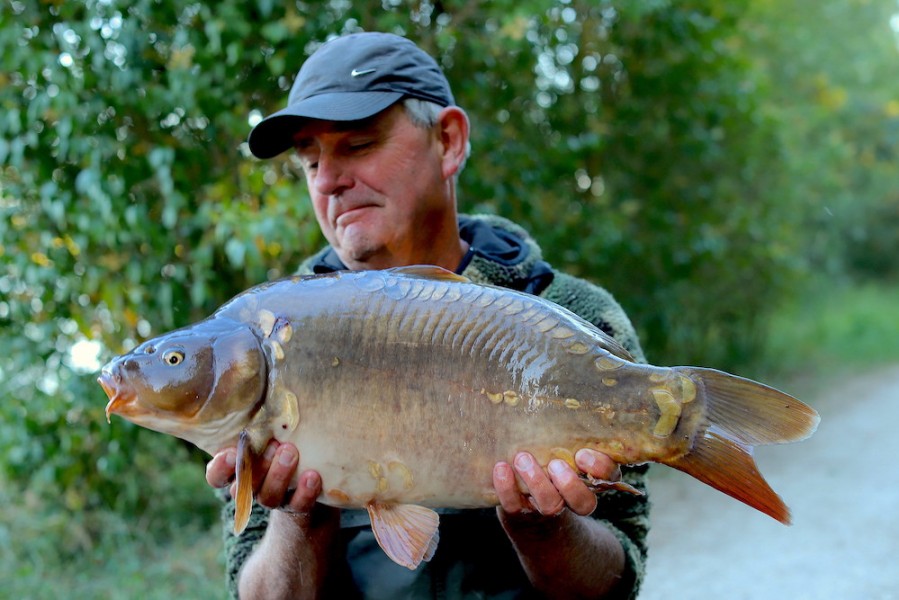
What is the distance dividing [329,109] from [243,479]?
0.79 metres

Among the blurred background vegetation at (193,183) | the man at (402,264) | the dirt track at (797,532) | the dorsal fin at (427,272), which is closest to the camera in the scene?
the dorsal fin at (427,272)

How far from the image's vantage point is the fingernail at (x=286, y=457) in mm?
1470

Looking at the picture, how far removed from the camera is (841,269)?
1798 centimetres

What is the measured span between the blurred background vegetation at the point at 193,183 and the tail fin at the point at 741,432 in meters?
2.29

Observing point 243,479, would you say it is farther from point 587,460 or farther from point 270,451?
point 587,460

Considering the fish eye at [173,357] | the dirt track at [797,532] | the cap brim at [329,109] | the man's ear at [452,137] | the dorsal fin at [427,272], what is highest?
the cap brim at [329,109]

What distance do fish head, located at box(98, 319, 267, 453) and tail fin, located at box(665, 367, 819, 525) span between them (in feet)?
2.25

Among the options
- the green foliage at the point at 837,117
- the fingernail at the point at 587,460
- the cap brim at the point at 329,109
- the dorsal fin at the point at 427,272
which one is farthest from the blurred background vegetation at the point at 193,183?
the fingernail at the point at 587,460

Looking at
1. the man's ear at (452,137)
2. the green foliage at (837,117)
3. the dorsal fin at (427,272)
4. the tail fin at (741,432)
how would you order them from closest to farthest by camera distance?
the tail fin at (741,432)
the dorsal fin at (427,272)
the man's ear at (452,137)
the green foliage at (837,117)

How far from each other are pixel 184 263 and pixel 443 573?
2551 mm

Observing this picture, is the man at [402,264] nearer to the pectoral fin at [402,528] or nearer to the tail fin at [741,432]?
the pectoral fin at [402,528]

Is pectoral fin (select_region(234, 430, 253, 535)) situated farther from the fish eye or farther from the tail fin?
the tail fin

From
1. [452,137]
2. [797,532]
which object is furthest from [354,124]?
[797,532]

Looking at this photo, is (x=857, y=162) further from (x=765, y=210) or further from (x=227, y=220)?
(x=227, y=220)
